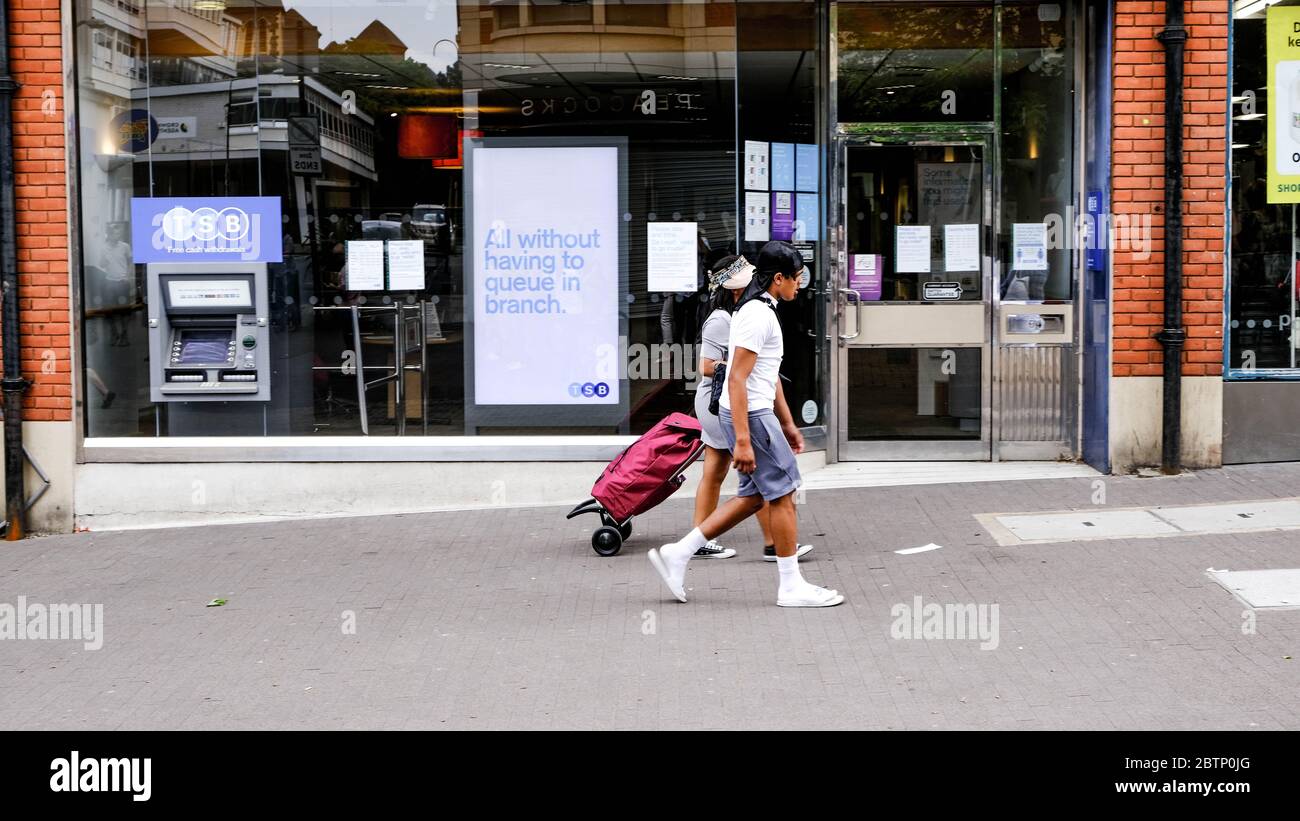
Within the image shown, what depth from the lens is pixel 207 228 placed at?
34.5 feet

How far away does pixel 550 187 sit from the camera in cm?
1068

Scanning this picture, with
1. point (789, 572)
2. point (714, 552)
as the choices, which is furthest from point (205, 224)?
point (789, 572)

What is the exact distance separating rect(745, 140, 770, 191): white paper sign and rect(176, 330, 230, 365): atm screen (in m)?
3.94

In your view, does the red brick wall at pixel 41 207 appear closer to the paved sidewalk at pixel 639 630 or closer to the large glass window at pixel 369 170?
the large glass window at pixel 369 170

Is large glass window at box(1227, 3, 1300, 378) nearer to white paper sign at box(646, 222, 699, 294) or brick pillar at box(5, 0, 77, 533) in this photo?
white paper sign at box(646, 222, 699, 294)

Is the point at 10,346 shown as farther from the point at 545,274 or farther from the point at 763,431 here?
the point at 763,431

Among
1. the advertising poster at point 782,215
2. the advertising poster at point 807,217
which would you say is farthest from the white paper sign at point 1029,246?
the advertising poster at point 782,215

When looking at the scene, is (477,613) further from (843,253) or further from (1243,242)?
(1243,242)

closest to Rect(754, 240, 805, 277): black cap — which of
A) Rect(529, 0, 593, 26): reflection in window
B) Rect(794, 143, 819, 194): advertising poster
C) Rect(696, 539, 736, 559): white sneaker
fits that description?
Rect(696, 539, 736, 559): white sneaker

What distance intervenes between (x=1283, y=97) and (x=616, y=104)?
479 cm

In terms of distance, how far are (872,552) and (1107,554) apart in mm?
1334

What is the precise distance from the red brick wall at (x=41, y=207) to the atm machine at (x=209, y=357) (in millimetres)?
643

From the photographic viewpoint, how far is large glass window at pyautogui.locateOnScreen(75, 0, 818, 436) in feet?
34.6

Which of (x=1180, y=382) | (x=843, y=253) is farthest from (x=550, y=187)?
(x=1180, y=382)
